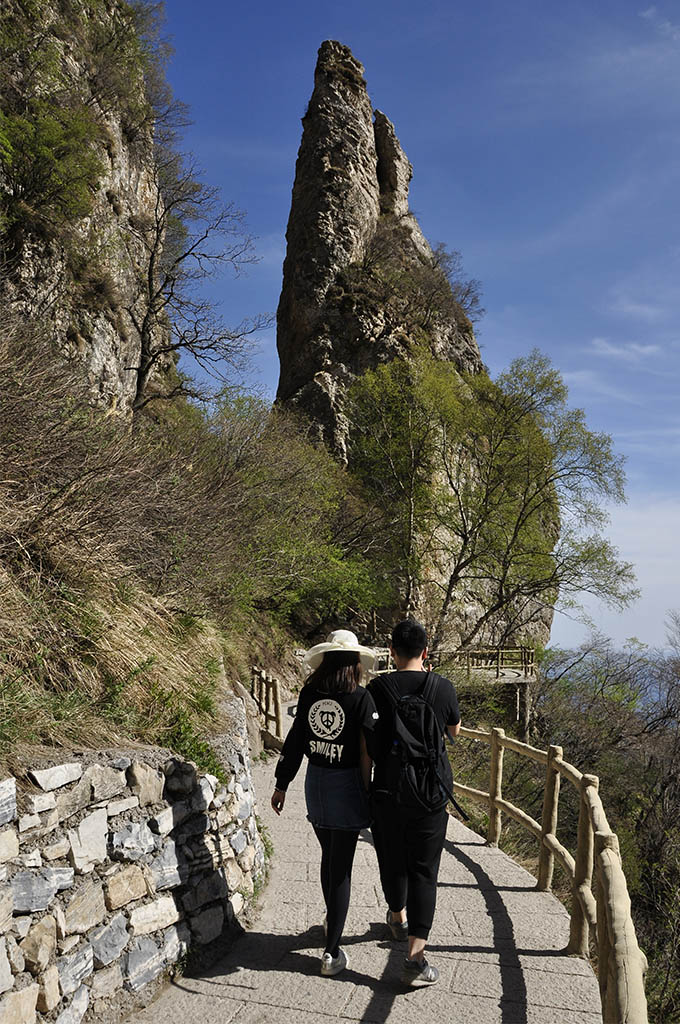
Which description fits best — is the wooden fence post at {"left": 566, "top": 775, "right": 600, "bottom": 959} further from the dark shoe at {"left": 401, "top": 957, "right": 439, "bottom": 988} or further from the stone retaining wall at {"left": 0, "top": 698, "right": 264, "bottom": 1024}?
the stone retaining wall at {"left": 0, "top": 698, "right": 264, "bottom": 1024}

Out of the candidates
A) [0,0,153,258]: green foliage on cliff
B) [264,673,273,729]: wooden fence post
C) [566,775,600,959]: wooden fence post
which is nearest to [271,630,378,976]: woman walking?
[566,775,600,959]: wooden fence post

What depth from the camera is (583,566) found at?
2227 cm

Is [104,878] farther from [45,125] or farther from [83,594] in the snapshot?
[45,125]

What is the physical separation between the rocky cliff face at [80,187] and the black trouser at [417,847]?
970 cm

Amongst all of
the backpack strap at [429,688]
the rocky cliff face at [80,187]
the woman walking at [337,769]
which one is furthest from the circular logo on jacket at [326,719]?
the rocky cliff face at [80,187]

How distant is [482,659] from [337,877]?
23.2 meters

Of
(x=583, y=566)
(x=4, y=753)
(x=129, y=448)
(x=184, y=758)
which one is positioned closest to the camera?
(x=4, y=753)

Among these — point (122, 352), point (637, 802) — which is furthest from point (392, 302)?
point (637, 802)

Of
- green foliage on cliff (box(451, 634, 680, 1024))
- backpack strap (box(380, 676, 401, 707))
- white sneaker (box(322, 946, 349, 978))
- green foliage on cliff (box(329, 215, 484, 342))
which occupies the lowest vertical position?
green foliage on cliff (box(451, 634, 680, 1024))

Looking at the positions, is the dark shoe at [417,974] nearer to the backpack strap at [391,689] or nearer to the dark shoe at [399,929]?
the dark shoe at [399,929]

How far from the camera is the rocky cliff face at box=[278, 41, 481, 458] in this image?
3136 centimetres

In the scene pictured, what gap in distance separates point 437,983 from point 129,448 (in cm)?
550

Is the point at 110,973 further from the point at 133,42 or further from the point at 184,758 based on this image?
the point at 133,42

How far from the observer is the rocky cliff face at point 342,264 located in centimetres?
3136
